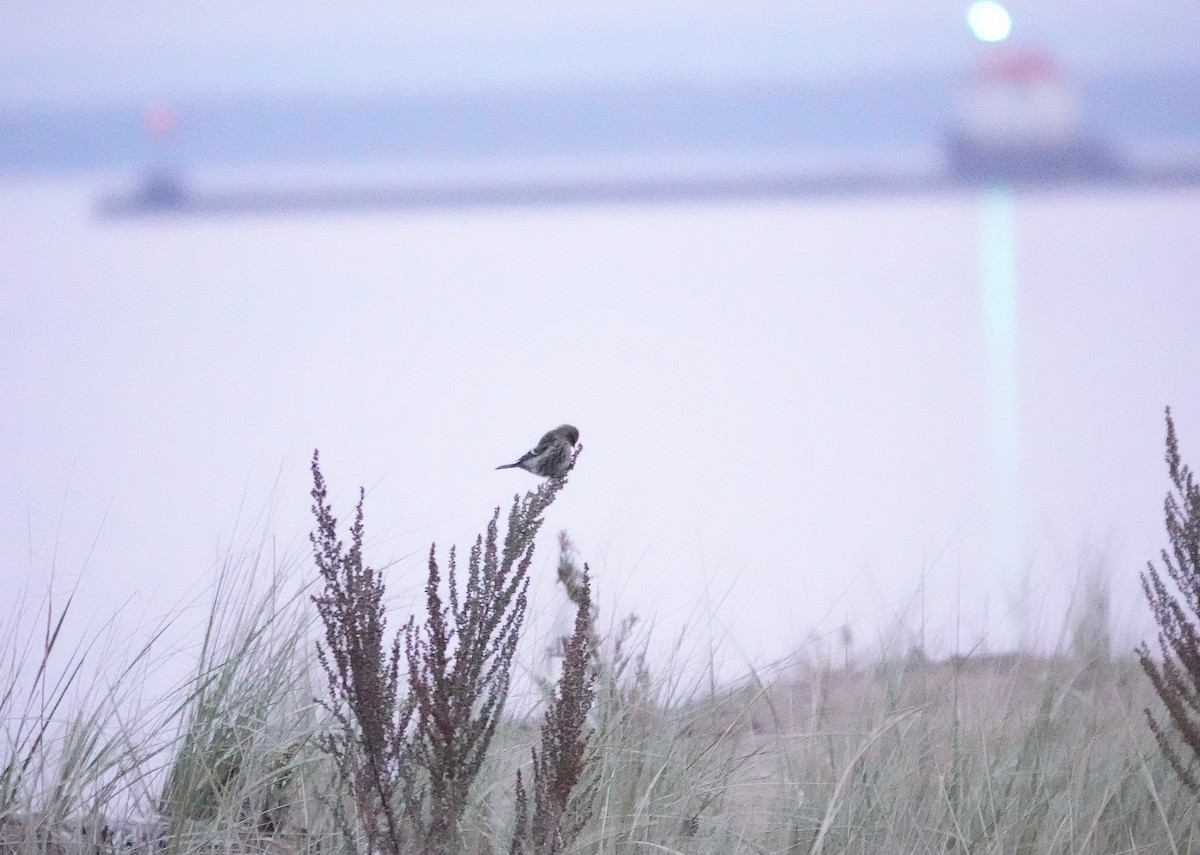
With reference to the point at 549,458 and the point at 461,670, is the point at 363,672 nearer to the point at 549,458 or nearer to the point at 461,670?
the point at 461,670

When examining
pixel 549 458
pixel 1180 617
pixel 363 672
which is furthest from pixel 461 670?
pixel 1180 617

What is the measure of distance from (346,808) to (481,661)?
2.28 ft

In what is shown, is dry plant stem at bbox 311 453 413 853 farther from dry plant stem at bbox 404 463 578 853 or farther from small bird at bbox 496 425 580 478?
small bird at bbox 496 425 580 478

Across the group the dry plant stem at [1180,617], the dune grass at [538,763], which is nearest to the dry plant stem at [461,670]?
the dune grass at [538,763]

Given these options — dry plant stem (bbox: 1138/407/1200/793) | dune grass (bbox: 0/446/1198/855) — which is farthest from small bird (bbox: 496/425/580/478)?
dry plant stem (bbox: 1138/407/1200/793)

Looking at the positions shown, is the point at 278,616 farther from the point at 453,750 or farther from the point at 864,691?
the point at 864,691

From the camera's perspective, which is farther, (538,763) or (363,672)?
(538,763)

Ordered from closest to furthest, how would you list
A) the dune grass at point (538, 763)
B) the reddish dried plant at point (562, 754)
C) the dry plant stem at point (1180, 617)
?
the reddish dried plant at point (562, 754), the dune grass at point (538, 763), the dry plant stem at point (1180, 617)

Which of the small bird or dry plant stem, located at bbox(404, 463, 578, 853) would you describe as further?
the small bird

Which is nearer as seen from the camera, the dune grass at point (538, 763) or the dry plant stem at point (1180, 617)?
the dune grass at point (538, 763)

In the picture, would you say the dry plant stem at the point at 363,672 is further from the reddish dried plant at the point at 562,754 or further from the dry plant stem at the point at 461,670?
the reddish dried plant at the point at 562,754

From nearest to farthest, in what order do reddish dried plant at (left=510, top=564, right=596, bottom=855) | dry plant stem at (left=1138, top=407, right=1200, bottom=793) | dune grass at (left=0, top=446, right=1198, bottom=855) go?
reddish dried plant at (left=510, top=564, right=596, bottom=855), dune grass at (left=0, top=446, right=1198, bottom=855), dry plant stem at (left=1138, top=407, right=1200, bottom=793)

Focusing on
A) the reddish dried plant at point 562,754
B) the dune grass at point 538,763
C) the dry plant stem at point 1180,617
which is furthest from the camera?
the dry plant stem at point 1180,617

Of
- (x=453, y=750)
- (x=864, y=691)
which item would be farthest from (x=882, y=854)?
(x=453, y=750)
